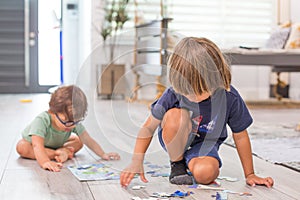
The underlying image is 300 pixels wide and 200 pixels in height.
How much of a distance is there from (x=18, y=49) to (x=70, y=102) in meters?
5.14

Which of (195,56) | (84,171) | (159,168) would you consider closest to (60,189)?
(84,171)

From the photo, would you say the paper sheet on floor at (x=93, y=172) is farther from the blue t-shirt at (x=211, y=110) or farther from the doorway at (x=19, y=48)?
the doorway at (x=19, y=48)

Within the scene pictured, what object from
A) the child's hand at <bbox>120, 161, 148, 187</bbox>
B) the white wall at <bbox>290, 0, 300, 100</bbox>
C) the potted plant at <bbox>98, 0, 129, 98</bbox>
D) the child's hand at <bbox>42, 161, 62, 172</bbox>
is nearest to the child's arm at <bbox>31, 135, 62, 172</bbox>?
the child's hand at <bbox>42, 161, 62, 172</bbox>

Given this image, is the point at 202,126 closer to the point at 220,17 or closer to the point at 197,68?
the point at 197,68

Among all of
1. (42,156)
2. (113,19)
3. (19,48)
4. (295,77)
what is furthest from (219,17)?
(42,156)

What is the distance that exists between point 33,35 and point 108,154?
5161mm

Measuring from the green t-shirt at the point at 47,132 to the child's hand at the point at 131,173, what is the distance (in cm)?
47

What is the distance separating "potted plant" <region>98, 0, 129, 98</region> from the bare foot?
9.84 feet

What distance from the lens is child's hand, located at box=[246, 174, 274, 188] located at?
149cm

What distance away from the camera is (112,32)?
5512 millimetres

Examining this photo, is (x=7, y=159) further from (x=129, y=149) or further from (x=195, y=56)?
(x=195, y=56)

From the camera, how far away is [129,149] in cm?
191

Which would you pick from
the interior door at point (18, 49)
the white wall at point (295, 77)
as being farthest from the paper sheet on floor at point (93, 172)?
the interior door at point (18, 49)

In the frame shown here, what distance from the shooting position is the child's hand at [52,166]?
1691 millimetres
